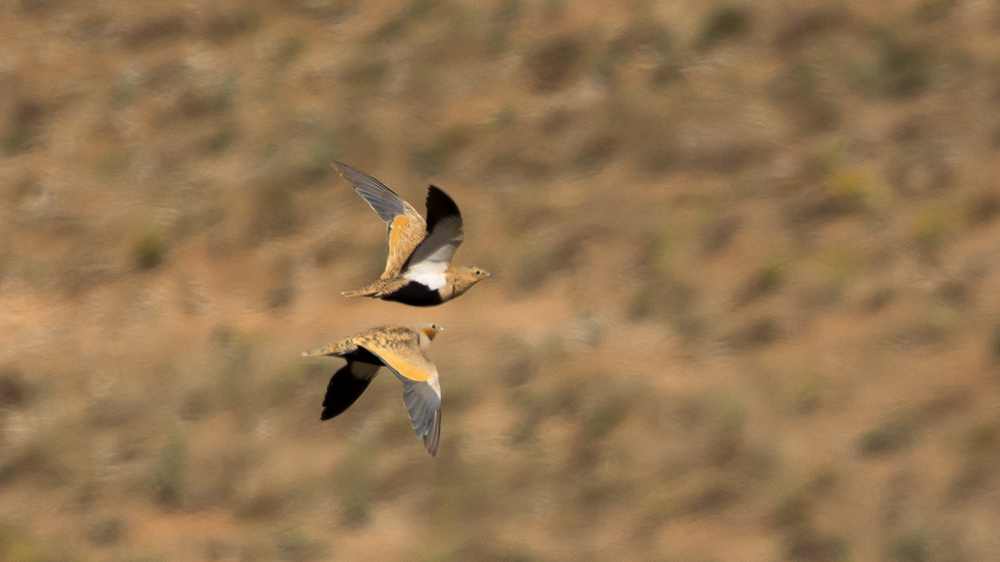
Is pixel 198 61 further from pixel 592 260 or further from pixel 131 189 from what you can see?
pixel 592 260

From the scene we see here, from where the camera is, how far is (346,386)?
8883 millimetres

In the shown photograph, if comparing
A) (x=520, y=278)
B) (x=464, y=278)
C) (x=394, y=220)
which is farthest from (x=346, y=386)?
(x=520, y=278)

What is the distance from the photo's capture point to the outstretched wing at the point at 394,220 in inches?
354

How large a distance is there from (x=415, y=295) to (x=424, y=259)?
268 mm

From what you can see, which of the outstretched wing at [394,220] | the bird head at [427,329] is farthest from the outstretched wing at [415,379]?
the outstretched wing at [394,220]

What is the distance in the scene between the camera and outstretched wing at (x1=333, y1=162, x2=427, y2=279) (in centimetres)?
899

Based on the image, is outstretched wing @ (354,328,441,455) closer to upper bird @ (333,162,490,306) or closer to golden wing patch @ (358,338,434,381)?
golden wing patch @ (358,338,434,381)

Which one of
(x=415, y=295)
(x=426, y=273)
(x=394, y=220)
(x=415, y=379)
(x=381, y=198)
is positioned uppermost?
(x=381, y=198)

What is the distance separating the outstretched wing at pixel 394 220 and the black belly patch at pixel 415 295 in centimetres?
19

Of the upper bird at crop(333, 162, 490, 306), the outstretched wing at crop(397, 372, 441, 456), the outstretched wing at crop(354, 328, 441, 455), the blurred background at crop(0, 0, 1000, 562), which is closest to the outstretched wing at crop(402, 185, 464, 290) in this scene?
the upper bird at crop(333, 162, 490, 306)

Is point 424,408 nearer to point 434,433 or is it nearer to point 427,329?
point 434,433

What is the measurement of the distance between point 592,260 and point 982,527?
5320 mm

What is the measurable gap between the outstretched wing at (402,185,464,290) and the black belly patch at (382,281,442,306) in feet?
0.15

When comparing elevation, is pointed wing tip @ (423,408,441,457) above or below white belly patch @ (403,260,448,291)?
below
